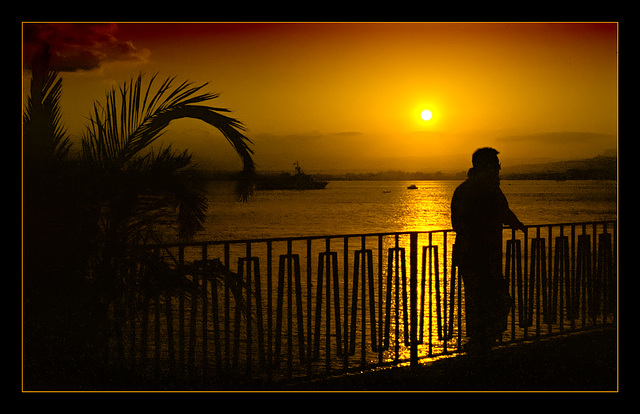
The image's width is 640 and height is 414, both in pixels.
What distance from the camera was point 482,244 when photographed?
20.2 feet

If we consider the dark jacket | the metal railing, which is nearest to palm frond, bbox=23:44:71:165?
the metal railing

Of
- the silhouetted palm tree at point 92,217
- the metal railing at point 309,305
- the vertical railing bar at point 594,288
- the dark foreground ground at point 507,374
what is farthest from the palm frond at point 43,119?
the vertical railing bar at point 594,288

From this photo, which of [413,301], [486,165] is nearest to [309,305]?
[413,301]

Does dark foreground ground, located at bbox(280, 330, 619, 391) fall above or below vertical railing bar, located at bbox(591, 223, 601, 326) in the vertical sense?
below

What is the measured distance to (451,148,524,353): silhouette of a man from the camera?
240 inches

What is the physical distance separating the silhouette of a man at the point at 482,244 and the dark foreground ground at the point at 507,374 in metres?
0.29

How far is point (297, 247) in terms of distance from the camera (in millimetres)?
23000

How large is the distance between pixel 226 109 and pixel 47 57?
1396mm

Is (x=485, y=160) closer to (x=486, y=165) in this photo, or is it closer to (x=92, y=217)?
(x=486, y=165)

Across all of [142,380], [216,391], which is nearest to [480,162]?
[216,391]

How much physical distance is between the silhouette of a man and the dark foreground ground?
29cm

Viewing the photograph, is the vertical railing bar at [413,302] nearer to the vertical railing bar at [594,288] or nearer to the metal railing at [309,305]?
the metal railing at [309,305]

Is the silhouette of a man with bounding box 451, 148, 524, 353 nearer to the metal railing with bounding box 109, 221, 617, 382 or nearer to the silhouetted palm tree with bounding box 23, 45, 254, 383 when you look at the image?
the metal railing with bounding box 109, 221, 617, 382

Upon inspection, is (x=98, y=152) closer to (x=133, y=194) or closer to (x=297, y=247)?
(x=133, y=194)
